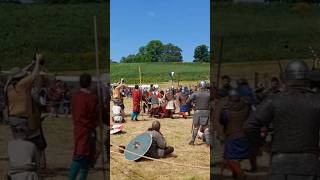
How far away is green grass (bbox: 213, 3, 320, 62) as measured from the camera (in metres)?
5.38

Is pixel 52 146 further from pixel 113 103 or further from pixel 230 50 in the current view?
pixel 113 103

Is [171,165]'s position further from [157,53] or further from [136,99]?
[157,53]

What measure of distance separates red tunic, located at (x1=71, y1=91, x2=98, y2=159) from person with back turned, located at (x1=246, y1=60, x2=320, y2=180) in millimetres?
1707

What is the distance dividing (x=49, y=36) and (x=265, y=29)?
2.01m

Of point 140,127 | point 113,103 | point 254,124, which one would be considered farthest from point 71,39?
point 113,103

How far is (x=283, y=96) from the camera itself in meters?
4.23

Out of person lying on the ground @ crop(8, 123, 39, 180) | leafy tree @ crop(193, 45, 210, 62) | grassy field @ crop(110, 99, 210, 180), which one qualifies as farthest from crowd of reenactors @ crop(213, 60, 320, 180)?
leafy tree @ crop(193, 45, 210, 62)

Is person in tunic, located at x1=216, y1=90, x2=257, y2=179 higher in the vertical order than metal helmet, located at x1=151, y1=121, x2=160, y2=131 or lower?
higher

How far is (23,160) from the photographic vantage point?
507 cm

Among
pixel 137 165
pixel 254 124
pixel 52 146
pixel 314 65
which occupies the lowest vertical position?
pixel 137 165

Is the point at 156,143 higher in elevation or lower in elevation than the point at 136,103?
lower

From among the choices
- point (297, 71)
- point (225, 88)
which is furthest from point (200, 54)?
point (297, 71)

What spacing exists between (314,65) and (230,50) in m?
0.83

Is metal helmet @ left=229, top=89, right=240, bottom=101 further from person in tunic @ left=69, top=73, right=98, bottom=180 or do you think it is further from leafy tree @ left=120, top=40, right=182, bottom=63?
leafy tree @ left=120, top=40, right=182, bottom=63
